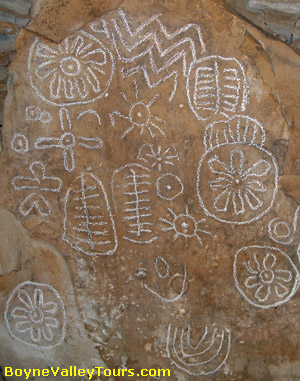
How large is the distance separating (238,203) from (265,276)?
0.47 m

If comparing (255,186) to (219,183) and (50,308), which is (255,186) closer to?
(219,183)

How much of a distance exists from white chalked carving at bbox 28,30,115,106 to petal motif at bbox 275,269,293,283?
1433 millimetres

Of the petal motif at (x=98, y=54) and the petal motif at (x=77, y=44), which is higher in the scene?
the petal motif at (x=77, y=44)

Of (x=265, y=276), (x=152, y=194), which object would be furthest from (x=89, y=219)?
(x=265, y=276)

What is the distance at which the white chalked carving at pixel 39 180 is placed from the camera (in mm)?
2535

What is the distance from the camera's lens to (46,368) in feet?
9.14

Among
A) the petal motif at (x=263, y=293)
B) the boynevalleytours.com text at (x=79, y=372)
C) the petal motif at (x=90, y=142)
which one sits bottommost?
the boynevalleytours.com text at (x=79, y=372)

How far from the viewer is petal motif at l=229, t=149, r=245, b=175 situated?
2.35m

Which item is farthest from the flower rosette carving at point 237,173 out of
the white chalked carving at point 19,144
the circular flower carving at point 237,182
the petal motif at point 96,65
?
the white chalked carving at point 19,144

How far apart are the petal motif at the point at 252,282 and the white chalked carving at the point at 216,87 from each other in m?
0.95

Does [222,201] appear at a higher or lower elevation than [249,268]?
higher

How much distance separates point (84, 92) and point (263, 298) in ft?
5.15

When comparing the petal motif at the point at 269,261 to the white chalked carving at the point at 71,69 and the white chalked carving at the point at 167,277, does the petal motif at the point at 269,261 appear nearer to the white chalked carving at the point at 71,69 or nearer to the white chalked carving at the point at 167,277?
the white chalked carving at the point at 167,277

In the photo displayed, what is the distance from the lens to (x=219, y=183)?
7.86 ft
